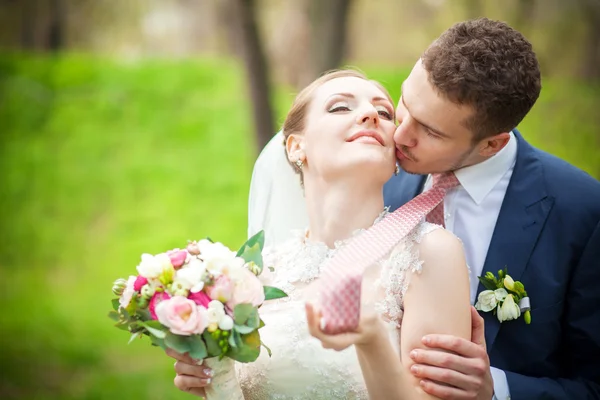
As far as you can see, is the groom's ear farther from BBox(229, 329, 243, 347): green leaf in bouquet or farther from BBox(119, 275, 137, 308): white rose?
BBox(119, 275, 137, 308): white rose

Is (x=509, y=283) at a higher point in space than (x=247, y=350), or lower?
lower

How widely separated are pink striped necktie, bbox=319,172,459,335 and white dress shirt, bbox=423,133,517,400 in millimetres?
115

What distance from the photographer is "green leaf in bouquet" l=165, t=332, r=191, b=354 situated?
2.12 metres

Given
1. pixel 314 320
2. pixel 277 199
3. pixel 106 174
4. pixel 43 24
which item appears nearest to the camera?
pixel 314 320

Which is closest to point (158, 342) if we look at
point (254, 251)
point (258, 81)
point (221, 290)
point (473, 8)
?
point (221, 290)

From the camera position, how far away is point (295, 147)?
9.36ft

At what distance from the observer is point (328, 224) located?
2.67 meters

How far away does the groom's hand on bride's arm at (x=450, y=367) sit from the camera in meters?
2.26

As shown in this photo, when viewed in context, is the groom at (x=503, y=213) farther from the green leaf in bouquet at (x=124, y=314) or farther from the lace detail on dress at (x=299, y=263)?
the green leaf in bouquet at (x=124, y=314)

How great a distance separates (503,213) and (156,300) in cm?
154

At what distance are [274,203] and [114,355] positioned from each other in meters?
4.33

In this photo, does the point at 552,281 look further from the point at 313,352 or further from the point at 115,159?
the point at 115,159

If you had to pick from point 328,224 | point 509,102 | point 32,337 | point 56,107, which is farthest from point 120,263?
point 509,102

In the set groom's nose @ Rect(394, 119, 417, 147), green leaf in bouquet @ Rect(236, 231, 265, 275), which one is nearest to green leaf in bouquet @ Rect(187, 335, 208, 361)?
green leaf in bouquet @ Rect(236, 231, 265, 275)
